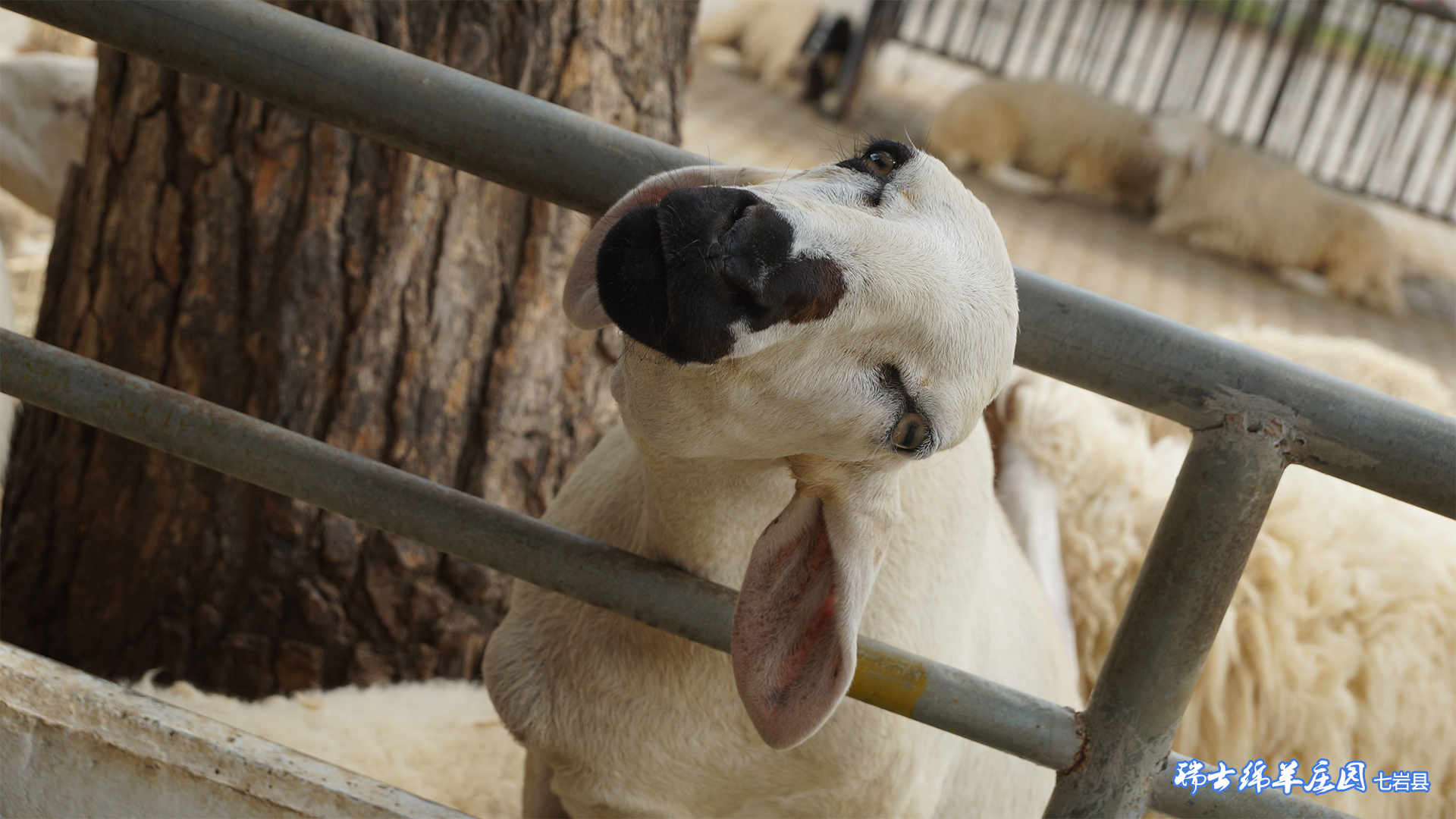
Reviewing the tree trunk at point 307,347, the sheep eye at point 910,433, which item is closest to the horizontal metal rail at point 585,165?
the sheep eye at point 910,433

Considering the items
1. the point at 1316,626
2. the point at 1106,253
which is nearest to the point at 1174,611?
the point at 1316,626

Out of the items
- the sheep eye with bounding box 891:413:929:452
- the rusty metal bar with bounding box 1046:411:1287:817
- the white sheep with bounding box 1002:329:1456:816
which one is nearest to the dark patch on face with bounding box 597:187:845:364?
the sheep eye with bounding box 891:413:929:452

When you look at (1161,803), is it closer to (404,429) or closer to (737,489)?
(737,489)

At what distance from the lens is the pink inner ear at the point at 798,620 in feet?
3.31

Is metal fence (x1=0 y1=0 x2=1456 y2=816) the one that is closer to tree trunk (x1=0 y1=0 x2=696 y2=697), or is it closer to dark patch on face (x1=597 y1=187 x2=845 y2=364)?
dark patch on face (x1=597 y1=187 x2=845 y2=364)

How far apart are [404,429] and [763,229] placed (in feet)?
3.78

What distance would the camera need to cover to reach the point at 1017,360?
3.34ft

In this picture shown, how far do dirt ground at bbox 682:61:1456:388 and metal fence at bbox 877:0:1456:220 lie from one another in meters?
0.94

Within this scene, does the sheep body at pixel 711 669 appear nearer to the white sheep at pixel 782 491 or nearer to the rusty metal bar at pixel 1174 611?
the white sheep at pixel 782 491

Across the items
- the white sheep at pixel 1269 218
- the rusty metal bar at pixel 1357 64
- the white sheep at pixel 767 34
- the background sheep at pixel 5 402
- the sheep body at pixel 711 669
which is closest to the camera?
the sheep body at pixel 711 669

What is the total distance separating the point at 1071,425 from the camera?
247 centimetres

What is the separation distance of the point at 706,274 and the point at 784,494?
0.42 meters

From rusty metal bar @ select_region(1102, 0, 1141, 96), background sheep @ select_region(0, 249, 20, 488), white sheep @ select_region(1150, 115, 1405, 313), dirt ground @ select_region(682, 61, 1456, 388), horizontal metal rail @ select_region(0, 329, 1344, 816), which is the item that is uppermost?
rusty metal bar @ select_region(1102, 0, 1141, 96)

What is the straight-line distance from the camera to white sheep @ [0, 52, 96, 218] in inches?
102
